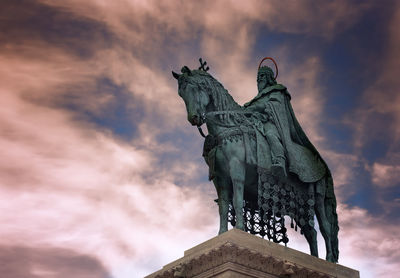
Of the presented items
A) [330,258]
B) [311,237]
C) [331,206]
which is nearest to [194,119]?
[311,237]

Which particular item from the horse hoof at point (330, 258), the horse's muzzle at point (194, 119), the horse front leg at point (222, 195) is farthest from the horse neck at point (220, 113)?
the horse hoof at point (330, 258)

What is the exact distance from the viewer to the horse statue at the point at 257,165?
16.7 meters

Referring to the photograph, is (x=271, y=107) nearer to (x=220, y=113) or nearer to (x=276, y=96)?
(x=276, y=96)

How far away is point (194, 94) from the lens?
16.9m

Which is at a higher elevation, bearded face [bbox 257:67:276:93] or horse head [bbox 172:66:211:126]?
bearded face [bbox 257:67:276:93]

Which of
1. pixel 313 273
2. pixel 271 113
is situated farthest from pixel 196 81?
pixel 313 273

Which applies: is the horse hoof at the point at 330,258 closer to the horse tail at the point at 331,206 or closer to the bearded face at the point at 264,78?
the horse tail at the point at 331,206

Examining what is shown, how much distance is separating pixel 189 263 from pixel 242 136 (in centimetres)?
388

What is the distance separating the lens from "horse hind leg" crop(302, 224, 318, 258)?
1811 centimetres

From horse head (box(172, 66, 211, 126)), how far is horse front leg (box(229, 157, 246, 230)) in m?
1.50

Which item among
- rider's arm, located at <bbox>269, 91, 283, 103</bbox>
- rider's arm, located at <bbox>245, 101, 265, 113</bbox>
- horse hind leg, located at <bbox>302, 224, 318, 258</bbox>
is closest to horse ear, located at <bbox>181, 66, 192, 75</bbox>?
rider's arm, located at <bbox>245, 101, 265, 113</bbox>

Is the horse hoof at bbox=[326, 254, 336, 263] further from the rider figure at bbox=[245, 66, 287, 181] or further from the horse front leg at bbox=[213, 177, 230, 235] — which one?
the horse front leg at bbox=[213, 177, 230, 235]

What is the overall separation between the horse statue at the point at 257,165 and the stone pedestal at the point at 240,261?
917 millimetres

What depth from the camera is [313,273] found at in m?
15.9
